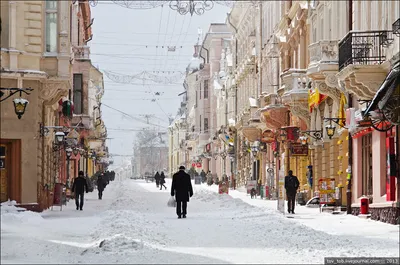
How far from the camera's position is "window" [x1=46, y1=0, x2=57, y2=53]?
3056cm

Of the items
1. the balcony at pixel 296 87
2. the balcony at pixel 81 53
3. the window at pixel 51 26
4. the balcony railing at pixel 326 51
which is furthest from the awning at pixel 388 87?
the balcony at pixel 81 53

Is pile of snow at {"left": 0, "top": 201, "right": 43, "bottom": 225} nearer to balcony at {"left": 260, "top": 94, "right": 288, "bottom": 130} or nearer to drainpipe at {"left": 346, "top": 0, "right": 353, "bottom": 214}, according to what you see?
drainpipe at {"left": 346, "top": 0, "right": 353, "bottom": 214}

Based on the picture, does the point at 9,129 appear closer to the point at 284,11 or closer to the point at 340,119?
the point at 340,119

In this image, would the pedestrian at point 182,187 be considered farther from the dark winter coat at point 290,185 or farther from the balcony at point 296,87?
the balcony at point 296,87

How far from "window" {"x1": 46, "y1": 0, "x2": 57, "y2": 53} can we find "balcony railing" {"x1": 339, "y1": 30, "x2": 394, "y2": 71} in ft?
30.0

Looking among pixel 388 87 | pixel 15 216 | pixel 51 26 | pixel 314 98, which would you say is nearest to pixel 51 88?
pixel 51 26

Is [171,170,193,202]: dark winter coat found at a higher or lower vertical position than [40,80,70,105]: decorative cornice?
lower

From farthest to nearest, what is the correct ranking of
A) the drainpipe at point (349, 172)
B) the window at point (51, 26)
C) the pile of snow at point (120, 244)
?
the drainpipe at point (349, 172), the window at point (51, 26), the pile of snow at point (120, 244)

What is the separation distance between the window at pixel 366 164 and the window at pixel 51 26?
1033cm

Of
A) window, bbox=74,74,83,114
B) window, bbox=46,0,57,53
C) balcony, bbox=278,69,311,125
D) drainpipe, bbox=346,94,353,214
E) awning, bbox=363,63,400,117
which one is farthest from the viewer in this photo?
window, bbox=74,74,83,114

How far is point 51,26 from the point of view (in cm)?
3061

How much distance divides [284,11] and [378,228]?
92.4 ft

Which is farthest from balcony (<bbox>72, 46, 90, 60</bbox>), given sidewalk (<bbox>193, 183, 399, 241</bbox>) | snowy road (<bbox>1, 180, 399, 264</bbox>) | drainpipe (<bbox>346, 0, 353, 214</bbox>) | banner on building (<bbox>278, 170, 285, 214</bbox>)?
snowy road (<bbox>1, 180, 399, 264</bbox>)

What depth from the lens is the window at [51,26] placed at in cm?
3056
